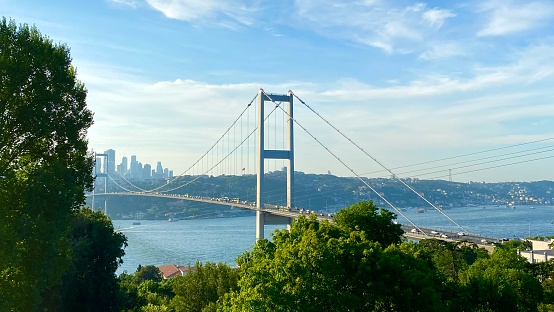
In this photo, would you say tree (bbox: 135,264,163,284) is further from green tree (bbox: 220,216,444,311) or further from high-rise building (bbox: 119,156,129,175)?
high-rise building (bbox: 119,156,129,175)

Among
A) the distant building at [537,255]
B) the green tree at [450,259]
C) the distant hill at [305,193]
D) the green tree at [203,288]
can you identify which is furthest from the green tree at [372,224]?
the distant hill at [305,193]

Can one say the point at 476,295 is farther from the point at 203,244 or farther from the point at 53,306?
the point at 203,244

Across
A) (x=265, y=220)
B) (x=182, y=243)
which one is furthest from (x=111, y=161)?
(x=265, y=220)

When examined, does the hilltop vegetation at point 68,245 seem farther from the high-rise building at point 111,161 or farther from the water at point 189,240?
the high-rise building at point 111,161

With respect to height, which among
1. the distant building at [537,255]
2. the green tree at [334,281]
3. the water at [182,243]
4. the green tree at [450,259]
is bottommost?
the water at [182,243]

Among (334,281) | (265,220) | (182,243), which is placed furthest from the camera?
(182,243)

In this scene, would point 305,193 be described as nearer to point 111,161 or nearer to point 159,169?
point 111,161

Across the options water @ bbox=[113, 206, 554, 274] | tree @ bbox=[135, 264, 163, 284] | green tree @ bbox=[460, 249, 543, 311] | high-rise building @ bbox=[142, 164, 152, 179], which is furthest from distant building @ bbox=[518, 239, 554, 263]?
high-rise building @ bbox=[142, 164, 152, 179]
